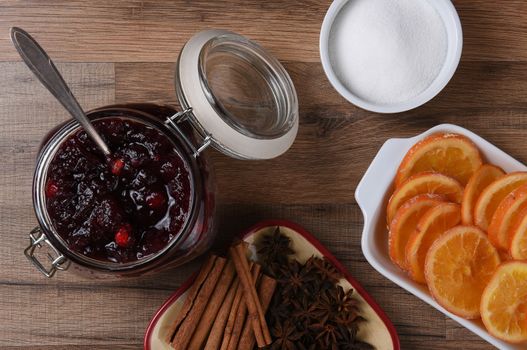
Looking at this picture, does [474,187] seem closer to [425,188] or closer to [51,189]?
[425,188]

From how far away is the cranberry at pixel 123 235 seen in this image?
107 centimetres

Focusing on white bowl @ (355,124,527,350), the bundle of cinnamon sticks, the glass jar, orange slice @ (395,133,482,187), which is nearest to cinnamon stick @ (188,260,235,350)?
the bundle of cinnamon sticks

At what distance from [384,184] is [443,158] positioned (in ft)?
0.43

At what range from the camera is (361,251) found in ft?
4.72

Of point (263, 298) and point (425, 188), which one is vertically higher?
point (425, 188)

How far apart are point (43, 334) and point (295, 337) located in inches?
21.3

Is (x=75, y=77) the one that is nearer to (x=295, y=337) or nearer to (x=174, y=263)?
(x=174, y=263)

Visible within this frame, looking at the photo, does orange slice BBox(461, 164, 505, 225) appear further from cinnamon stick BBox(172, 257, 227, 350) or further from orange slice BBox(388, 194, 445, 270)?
cinnamon stick BBox(172, 257, 227, 350)

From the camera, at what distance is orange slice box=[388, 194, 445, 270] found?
1.29 m

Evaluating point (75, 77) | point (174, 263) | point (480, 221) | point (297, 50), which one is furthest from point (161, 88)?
point (480, 221)

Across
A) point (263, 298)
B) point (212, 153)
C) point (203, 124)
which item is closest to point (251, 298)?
point (263, 298)

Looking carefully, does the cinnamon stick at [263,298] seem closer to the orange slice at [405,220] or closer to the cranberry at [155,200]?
the orange slice at [405,220]

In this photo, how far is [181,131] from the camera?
116cm

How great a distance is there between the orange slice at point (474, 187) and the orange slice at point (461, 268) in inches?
1.1
